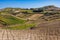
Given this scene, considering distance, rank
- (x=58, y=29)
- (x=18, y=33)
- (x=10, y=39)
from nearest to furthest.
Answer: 1. (x=10, y=39)
2. (x=18, y=33)
3. (x=58, y=29)

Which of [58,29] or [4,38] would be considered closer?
[4,38]

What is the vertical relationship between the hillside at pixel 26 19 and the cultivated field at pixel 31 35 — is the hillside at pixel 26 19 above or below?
below

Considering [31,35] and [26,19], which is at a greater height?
[31,35]

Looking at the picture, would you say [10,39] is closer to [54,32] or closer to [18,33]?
[18,33]

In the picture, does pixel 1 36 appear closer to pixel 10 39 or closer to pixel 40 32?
pixel 10 39

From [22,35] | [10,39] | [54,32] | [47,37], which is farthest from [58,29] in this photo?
[10,39]

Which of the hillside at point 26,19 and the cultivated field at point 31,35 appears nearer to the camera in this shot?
the cultivated field at point 31,35

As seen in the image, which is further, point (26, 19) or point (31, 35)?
point (26, 19)

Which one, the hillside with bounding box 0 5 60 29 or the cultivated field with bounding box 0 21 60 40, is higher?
the cultivated field with bounding box 0 21 60 40

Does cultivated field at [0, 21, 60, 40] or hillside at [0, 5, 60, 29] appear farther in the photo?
hillside at [0, 5, 60, 29]

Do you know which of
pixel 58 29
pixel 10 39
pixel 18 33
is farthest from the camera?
pixel 58 29
